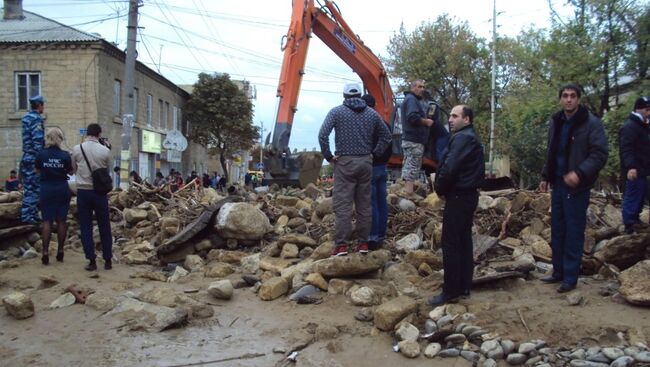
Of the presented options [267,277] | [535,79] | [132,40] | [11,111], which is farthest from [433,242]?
[11,111]

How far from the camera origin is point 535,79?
2236 centimetres

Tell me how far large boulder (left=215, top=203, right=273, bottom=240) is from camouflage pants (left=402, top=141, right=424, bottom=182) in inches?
87.5

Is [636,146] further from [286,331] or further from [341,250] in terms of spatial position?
[286,331]

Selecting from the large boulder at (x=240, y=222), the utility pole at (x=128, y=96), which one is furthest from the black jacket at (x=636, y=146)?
the utility pole at (x=128, y=96)

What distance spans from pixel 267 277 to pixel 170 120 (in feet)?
93.2

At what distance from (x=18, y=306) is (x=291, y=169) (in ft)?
22.9

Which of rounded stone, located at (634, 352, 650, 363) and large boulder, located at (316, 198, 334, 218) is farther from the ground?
large boulder, located at (316, 198, 334, 218)

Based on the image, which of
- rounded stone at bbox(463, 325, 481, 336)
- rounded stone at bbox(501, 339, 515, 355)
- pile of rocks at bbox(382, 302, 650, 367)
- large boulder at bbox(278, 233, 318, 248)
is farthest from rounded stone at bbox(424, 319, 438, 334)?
large boulder at bbox(278, 233, 318, 248)

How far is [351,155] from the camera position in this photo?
557 centimetres

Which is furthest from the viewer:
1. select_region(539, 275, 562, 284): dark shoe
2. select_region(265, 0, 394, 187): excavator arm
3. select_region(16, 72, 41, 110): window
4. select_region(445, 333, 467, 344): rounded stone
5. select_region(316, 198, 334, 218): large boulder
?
select_region(16, 72, 41, 110): window

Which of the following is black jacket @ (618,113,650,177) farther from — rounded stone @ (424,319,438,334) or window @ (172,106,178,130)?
window @ (172,106,178,130)

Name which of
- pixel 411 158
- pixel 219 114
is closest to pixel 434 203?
pixel 411 158

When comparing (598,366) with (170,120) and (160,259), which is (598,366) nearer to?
(160,259)

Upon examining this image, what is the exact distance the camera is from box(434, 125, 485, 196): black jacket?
4551 mm
